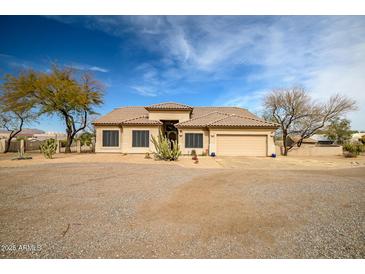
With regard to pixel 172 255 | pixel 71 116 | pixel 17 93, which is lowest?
pixel 172 255

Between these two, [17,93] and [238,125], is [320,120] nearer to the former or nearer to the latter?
[238,125]

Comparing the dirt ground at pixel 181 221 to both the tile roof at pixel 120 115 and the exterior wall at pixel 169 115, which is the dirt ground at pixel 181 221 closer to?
the tile roof at pixel 120 115

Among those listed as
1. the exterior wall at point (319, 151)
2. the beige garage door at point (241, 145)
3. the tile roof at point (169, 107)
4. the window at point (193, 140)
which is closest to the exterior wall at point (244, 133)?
the beige garage door at point (241, 145)

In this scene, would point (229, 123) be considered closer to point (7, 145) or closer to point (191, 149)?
point (191, 149)

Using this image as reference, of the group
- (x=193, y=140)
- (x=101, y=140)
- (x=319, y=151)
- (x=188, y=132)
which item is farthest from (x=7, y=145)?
(x=319, y=151)

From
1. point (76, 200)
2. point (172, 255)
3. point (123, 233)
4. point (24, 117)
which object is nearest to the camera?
point (172, 255)

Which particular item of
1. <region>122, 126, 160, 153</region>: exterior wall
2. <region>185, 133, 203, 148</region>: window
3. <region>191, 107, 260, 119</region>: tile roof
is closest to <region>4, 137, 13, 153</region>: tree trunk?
<region>122, 126, 160, 153</region>: exterior wall

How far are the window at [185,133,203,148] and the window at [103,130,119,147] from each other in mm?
8366

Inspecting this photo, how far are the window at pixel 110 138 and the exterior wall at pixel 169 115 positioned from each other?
4552 mm

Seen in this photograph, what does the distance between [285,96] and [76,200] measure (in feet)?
83.0

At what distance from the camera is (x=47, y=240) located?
2844mm

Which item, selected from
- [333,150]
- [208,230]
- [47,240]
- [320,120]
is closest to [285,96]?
[320,120]

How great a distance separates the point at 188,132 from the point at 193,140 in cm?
105

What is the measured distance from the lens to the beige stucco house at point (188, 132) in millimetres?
16984
